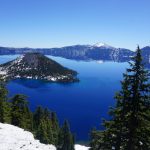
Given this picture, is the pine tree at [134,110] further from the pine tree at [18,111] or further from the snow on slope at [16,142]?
the pine tree at [18,111]

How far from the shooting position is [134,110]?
78.5ft

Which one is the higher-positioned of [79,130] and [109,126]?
[109,126]

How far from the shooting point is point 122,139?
2581 cm

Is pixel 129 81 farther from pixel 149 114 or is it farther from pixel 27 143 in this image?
pixel 27 143

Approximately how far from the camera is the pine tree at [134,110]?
77.8 feet

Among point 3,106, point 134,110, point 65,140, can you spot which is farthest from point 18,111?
point 134,110

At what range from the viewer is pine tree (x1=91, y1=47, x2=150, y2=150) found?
2370cm

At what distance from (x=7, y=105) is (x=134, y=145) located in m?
51.2

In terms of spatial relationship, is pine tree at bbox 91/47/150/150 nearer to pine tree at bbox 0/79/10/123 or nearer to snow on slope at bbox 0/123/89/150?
snow on slope at bbox 0/123/89/150

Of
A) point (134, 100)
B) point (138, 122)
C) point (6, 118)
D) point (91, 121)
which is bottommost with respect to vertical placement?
point (91, 121)

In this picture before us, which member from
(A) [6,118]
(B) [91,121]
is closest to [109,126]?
(A) [6,118]

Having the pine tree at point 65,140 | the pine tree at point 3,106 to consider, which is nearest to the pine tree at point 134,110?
the pine tree at point 3,106

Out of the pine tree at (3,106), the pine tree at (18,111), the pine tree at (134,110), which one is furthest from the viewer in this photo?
the pine tree at (18,111)

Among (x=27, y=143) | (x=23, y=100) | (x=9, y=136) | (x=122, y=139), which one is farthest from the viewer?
(x=23, y=100)
